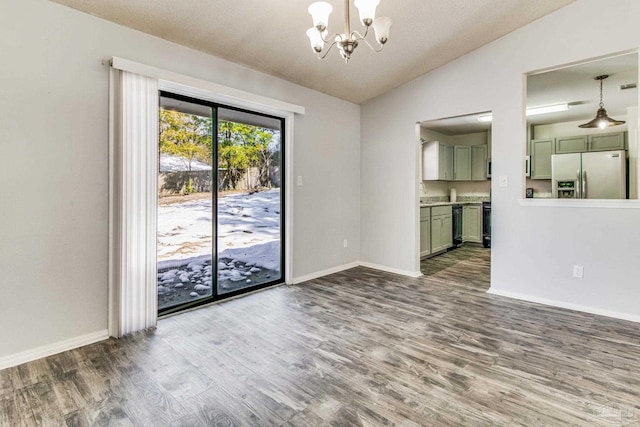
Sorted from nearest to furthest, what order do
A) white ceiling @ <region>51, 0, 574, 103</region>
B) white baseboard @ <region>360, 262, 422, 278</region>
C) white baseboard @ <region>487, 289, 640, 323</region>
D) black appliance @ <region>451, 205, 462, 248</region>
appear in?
white ceiling @ <region>51, 0, 574, 103</region> → white baseboard @ <region>487, 289, 640, 323</region> → white baseboard @ <region>360, 262, 422, 278</region> → black appliance @ <region>451, 205, 462, 248</region>

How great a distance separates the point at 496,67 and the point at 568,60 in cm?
66

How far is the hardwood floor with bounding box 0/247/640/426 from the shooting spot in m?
1.71

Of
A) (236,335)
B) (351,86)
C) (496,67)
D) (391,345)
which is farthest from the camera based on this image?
(351,86)

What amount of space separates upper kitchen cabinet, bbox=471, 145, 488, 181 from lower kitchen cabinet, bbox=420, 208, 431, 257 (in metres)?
2.31

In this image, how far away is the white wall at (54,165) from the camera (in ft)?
7.19

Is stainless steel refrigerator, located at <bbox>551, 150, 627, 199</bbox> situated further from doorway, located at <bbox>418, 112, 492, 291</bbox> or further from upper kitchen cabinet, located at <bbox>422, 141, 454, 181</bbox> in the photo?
upper kitchen cabinet, located at <bbox>422, 141, 454, 181</bbox>

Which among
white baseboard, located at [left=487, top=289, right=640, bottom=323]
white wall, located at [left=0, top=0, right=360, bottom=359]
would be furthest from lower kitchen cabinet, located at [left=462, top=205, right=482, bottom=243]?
white wall, located at [left=0, top=0, right=360, bottom=359]

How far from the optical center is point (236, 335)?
2.66 meters

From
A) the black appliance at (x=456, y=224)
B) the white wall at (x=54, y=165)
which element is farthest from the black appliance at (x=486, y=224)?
the white wall at (x=54, y=165)

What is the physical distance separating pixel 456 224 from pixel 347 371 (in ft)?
17.4

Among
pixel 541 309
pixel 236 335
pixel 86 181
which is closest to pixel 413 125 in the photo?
pixel 541 309

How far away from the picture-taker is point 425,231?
213 inches

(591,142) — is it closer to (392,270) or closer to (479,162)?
(479,162)

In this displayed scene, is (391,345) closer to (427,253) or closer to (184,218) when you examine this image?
(184,218)
